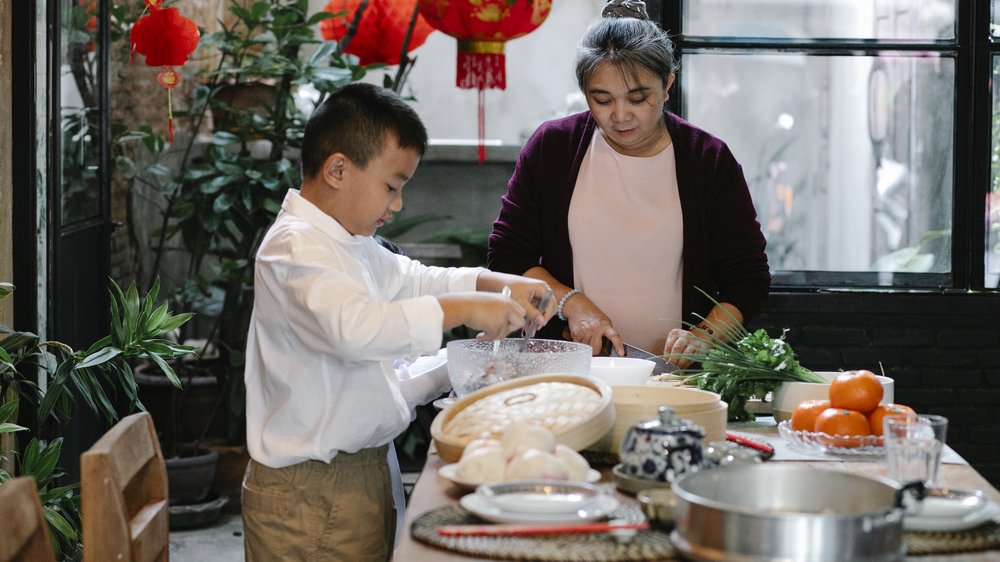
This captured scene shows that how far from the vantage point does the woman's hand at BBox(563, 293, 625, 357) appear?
2578mm

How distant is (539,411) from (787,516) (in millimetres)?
588

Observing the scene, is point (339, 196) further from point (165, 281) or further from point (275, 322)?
point (165, 281)

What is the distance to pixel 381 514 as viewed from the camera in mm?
2059

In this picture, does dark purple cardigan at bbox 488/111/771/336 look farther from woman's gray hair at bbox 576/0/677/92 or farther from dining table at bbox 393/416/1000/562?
dining table at bbox 393/416/1000/562

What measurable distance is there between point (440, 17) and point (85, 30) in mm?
1309

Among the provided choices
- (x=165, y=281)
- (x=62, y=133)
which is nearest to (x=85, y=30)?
(x=62, y=133)

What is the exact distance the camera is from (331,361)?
6.35 ft

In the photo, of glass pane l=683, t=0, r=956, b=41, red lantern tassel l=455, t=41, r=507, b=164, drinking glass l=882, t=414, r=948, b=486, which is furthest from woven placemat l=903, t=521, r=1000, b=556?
glass pane l=683, t=0, r=956, b=41

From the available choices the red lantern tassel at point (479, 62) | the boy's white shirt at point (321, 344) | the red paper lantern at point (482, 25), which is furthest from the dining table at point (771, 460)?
the red lantern tassel at point (479, 62)

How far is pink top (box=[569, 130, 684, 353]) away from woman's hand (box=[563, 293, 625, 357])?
4.1 inches

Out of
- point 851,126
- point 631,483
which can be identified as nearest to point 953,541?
point 631,483

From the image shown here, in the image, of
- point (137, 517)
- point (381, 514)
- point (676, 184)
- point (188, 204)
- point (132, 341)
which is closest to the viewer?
point (137, 517)

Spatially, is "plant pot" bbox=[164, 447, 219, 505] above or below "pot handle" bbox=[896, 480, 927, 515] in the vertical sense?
below

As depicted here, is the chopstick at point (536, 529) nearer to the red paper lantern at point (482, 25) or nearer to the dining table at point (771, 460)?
the dining table at point (771, 460)
